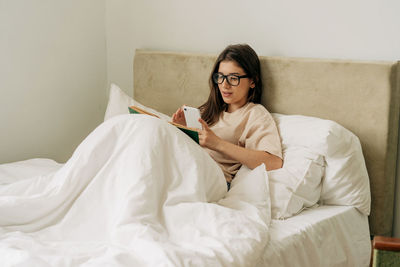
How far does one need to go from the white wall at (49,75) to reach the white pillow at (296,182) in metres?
1.52

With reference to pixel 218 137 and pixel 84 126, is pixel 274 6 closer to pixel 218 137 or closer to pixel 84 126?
pixel 218 137

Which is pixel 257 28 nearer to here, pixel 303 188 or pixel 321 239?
pixel 303 188

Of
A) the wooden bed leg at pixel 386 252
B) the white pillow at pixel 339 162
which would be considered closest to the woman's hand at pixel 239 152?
the white pillow at pixel 339 162

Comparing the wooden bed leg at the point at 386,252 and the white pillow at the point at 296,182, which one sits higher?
the wooden bed leg at the point at 386,252

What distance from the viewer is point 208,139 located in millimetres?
2086

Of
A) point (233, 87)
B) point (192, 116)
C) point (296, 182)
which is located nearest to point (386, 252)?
point (296, 182)

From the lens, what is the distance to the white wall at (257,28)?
6.80ft

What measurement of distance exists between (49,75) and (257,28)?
1262 millimetres

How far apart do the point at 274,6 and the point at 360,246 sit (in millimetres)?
1151

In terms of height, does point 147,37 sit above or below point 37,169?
above

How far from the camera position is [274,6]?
93.5 inches

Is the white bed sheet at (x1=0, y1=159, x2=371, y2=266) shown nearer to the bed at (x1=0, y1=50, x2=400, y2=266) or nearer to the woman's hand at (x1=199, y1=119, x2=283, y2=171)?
the bed at (x1=0, y1=50, x2=400, y2=266)

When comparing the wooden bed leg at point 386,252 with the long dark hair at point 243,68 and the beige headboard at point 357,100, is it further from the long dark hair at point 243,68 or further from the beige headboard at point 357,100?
the long dark hair at point 243,68

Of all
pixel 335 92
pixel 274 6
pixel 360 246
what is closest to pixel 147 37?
pixel 274 6
